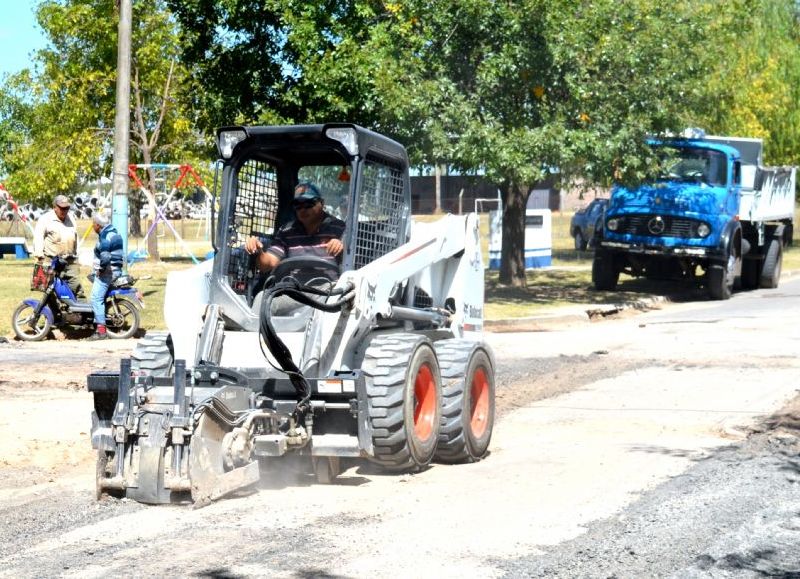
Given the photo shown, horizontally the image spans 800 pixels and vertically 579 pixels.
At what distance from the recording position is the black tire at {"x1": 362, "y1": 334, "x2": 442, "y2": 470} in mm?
8062

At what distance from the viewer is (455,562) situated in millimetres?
6383

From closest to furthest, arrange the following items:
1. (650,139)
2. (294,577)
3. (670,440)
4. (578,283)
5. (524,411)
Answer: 1. (294,577)
2. (670,440)
3. (524,411)
4. (650,139)
5. (578,283)

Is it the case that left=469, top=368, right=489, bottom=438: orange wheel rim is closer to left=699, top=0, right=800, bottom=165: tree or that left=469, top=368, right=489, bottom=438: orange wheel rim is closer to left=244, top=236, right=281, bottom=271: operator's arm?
left=244, top=236, right=281, bottom=271: operator's arm

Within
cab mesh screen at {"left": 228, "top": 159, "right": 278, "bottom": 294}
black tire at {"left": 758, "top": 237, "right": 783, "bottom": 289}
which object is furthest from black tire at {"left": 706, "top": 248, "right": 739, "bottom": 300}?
cab mesh screen at {"left": 228, "top": 159, "right": 278, "bottom": 294}

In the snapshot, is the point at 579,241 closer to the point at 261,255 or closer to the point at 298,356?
the point at 261,255

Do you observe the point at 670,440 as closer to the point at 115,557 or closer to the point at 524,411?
the point at 524,411

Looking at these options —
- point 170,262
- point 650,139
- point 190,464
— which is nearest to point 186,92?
point 170,262

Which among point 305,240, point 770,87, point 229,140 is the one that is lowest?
point 305,240

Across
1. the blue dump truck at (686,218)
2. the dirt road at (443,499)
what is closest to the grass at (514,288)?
the blue dump truck at (686,218)

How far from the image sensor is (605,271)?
25969 millimetres

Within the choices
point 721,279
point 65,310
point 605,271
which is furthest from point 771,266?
point 65,310

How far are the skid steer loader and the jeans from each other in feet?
27.0

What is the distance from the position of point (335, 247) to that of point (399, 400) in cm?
127

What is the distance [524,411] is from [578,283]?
1681 centimetres
